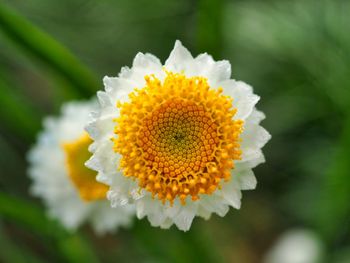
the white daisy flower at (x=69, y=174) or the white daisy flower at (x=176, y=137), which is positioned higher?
the white daisy flower at (x=69, y=174)

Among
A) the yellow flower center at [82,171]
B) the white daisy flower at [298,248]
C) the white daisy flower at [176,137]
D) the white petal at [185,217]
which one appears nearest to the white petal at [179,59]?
the white daisy flower at [176,137]

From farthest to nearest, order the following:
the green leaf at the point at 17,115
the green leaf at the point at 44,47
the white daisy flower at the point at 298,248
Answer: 1. the white daisy flower at the point at 298,248
2. the green leaf at the point at 17,115
3. the green leaf at the point at 44,47

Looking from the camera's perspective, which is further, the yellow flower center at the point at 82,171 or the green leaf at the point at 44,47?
the yellow flower center at the point at 82,171

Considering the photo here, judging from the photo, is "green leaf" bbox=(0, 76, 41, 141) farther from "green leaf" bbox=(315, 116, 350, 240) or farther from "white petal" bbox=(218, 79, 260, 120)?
"green leaf" bbox=(315, 116, 350, 240)

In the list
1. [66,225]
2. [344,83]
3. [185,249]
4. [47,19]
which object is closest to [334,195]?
[344,83]

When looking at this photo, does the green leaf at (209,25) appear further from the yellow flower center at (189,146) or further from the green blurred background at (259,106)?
the yellow flower center at (189,146)

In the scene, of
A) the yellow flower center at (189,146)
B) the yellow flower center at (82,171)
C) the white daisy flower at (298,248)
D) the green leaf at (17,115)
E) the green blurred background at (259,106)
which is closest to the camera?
the yellow flower center at (189,146)

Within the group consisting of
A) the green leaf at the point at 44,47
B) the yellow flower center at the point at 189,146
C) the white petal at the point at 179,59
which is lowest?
the yellow flower center at the point at 189,146

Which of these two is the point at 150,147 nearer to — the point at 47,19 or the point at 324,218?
the point at 324,218
